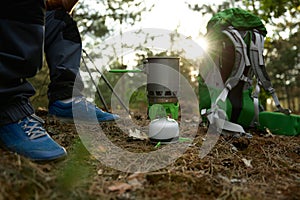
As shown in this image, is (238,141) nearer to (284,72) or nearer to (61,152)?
(61,152)

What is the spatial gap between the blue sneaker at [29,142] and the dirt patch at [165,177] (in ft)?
0.12

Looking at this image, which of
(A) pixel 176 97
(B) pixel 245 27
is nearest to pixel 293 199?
(A) pixel 176 97

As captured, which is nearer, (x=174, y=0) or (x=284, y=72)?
(x=174, y=0)

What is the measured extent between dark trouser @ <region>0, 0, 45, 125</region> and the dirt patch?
0.70 feet

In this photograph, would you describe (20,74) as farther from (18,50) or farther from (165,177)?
(165,177)

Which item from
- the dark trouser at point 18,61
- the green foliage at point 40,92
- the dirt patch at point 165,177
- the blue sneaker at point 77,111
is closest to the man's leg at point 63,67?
the blue sneaker at point 77,111

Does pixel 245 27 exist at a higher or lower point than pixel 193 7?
lower

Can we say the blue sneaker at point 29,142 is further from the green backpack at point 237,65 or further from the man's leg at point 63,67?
the green backpack at point 237,65

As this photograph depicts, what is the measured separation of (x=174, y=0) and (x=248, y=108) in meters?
2.30

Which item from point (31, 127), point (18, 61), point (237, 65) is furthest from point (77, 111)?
point (237, 65)

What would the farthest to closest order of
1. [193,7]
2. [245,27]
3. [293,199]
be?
1. [193,7]
2. [245,27]
3. [293,199]

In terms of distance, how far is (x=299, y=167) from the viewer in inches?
69.4

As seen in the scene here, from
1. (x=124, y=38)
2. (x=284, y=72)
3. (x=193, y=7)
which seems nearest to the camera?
(x=124, y=38)

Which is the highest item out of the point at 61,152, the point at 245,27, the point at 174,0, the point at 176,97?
the point at 174,0
